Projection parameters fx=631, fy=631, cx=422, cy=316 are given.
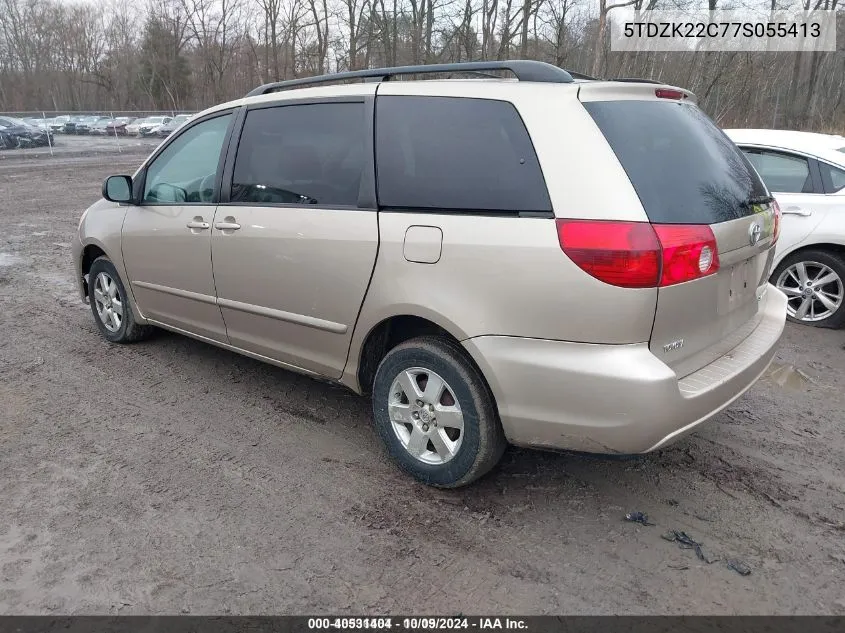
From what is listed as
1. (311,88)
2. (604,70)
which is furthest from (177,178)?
(604,70)

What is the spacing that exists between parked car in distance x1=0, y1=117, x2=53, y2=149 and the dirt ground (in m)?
26.8

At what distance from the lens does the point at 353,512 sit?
2912 mm

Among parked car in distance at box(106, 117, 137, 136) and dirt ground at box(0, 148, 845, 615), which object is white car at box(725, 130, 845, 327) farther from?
parked car in distance at box(106, 117, 137, 136)

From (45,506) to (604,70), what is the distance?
81.6ft

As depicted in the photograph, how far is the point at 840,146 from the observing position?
5.77 meters

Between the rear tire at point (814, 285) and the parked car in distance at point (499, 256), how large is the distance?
2.45 m

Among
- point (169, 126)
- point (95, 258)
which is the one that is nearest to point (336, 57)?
point (169, 126)

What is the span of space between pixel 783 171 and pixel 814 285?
3.56 feet

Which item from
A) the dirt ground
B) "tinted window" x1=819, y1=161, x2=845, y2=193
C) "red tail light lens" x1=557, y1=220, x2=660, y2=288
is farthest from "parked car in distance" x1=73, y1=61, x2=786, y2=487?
"tinted window" x1=819, y1=161, x2=845, y2=193

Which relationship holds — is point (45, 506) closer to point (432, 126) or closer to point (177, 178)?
point (177, 178)

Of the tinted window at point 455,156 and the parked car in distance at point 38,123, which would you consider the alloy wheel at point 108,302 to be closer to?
the tinted window at point 455,156

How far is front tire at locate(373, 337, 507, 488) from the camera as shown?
2801 mm

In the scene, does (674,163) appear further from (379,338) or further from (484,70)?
(379,338)
